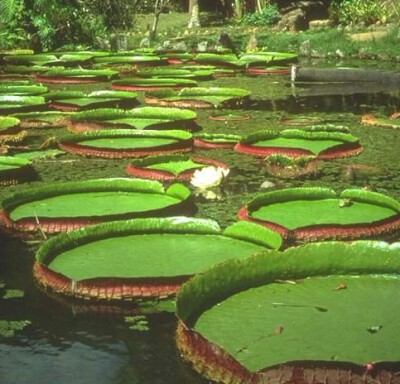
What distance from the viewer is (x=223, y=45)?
1502cm

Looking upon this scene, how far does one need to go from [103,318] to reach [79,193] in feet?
4.01

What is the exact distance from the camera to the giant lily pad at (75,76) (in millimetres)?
9156

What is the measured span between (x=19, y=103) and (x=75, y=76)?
268 cm

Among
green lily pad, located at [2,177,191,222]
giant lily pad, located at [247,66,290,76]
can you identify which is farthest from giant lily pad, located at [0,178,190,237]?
giant lily pad, located at [247,66,290,76]

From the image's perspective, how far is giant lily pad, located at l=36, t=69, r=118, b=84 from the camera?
9156 millimetres

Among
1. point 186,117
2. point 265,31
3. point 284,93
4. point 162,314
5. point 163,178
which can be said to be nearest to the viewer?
point 162,314

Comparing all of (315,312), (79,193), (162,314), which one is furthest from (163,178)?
(315,312)

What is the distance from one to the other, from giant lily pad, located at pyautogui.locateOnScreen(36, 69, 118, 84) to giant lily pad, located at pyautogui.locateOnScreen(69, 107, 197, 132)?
3.45 meters

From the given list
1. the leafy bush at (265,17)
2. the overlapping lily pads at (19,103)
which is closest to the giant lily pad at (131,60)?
the overlapping lily pads at (19,103)

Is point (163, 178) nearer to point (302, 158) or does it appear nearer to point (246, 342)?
point (302, 158)

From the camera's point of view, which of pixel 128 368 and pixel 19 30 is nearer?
pixel 128 368

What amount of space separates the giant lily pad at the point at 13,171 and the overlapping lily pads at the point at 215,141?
1.26 m

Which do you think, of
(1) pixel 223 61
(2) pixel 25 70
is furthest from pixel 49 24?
(1) pixel 223 61

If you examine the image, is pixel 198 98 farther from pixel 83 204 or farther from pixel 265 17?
pixel 265 17
